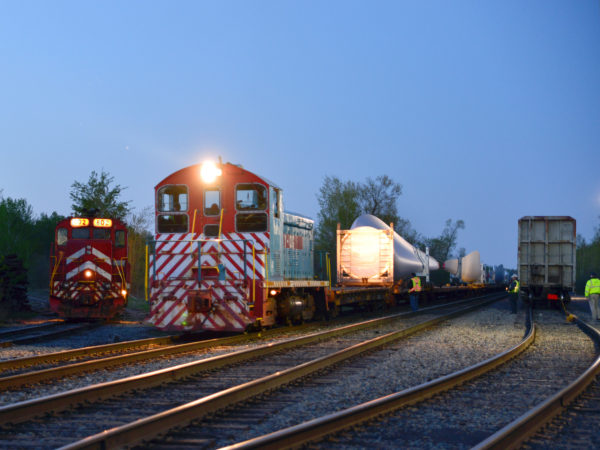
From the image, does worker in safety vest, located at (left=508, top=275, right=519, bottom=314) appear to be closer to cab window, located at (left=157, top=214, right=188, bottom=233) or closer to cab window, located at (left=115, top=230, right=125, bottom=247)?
cab window, located at (left=115, top=230, right=125, bottom=247)

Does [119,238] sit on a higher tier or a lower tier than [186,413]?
higher

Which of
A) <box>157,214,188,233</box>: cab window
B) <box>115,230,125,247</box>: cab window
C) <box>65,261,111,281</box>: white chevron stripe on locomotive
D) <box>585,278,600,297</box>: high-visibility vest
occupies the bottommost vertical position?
<box>585,278,600,297</box>: high-visibility vest

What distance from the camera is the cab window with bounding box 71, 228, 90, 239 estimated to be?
18000 millimetres

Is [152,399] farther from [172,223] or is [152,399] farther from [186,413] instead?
[172,223]

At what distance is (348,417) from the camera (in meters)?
5.43

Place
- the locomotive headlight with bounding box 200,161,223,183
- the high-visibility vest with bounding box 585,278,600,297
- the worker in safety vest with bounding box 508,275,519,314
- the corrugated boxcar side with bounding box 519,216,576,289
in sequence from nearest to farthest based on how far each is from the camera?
the locomotive headlight with bounding box 200,161,223,183 < the high-visibility vest with bounding box 585,278,600,297 < the worker in safety vest with bounding box 508,275,519,314 < the corrugated boxcar side with bounding box 519,216,576,289

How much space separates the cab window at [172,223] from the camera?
13.3m

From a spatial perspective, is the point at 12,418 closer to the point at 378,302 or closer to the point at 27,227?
the point at 378,302

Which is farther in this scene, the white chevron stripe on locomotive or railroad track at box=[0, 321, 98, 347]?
the white chevron stripe on locomotive

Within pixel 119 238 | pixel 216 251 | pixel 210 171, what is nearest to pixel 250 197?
pixel 210 171

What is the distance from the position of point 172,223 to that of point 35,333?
468 centimetres

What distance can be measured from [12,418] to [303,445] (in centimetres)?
255

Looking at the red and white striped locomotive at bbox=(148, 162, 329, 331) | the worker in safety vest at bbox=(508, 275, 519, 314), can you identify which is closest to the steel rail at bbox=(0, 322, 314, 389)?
the red and white striped locomotive at bbox=(148, 162, 329, 331)

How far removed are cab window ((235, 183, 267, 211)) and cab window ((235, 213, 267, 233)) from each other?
141 mm
